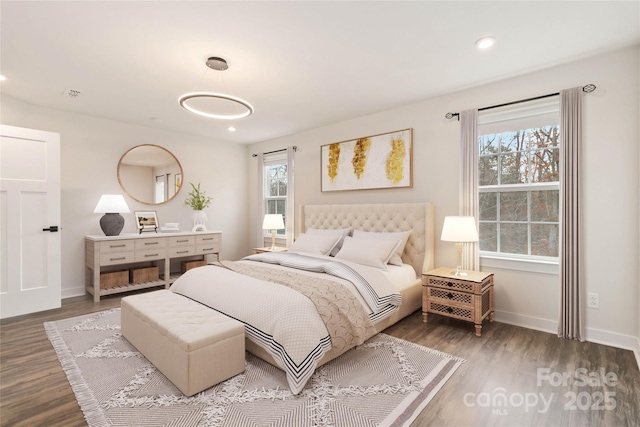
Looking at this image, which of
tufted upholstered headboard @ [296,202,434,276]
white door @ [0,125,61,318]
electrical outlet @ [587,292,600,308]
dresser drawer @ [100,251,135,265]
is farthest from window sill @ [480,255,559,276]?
white door @ [0,125,61,318]

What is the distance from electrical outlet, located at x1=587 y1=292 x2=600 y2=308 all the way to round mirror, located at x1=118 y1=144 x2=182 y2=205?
553 centimetres

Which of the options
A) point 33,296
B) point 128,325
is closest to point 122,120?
point 33,296

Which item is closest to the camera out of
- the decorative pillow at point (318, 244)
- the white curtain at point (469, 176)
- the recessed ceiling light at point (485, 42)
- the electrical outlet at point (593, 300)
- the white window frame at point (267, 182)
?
the recessed ceiling light at point (485, 42)

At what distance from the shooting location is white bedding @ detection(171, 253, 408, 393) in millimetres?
1971

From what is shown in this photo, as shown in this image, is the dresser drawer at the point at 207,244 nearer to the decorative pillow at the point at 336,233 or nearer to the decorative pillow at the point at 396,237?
the decorative pillow at the point at 336,233

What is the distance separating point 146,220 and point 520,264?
508 cm

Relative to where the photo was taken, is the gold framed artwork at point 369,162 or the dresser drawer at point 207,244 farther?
the dresser drawer at point 207,244

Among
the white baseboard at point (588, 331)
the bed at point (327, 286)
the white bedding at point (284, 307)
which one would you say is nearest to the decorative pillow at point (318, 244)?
the bed at point (327, 286)

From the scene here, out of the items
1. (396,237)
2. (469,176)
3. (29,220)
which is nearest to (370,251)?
(396,237)

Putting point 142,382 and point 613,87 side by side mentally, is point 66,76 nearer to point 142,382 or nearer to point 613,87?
point 142,382

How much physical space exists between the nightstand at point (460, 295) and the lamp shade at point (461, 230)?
1.22 feet

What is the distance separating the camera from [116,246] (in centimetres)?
418

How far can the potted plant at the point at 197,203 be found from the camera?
17.0ft

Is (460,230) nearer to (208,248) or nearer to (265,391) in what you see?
(265,391)
